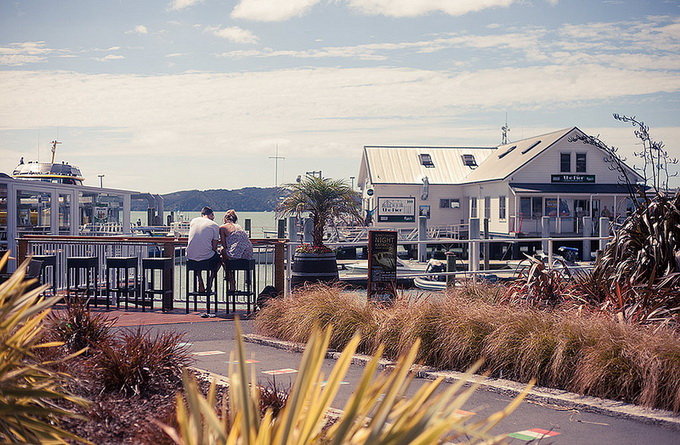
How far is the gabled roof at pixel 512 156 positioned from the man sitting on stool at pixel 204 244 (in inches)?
1323

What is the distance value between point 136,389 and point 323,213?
36.1 feet

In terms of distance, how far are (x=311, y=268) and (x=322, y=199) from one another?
12.3ft

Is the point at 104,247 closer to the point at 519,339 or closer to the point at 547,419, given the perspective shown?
the point at 519,339

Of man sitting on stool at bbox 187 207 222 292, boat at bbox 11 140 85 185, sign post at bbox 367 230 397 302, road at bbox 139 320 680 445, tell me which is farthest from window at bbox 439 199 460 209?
road at bbox 139 320 680 445

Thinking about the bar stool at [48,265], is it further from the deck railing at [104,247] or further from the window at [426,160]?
the window at [426,160]

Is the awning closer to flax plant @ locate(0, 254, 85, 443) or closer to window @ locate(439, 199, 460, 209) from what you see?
window @ locate(439, 199, 460, 209)

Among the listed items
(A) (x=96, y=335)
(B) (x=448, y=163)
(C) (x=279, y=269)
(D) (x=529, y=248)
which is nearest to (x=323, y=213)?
(C) (x=279, y=269)

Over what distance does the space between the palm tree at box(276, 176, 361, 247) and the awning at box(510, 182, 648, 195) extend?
28.6 m

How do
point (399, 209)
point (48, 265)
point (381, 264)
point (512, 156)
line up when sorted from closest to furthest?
point (381, 264)
point (48, 265)
point (512, 156)
point (399, 209)

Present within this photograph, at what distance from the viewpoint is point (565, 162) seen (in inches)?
1794

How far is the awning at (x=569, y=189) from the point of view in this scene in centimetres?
4356

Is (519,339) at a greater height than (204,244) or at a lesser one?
lesser

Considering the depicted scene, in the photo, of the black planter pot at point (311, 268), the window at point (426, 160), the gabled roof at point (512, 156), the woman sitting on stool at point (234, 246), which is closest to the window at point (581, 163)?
the gabled roof at point (512, 156)

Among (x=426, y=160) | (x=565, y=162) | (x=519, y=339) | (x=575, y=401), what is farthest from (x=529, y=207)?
(x=575, y=401)
